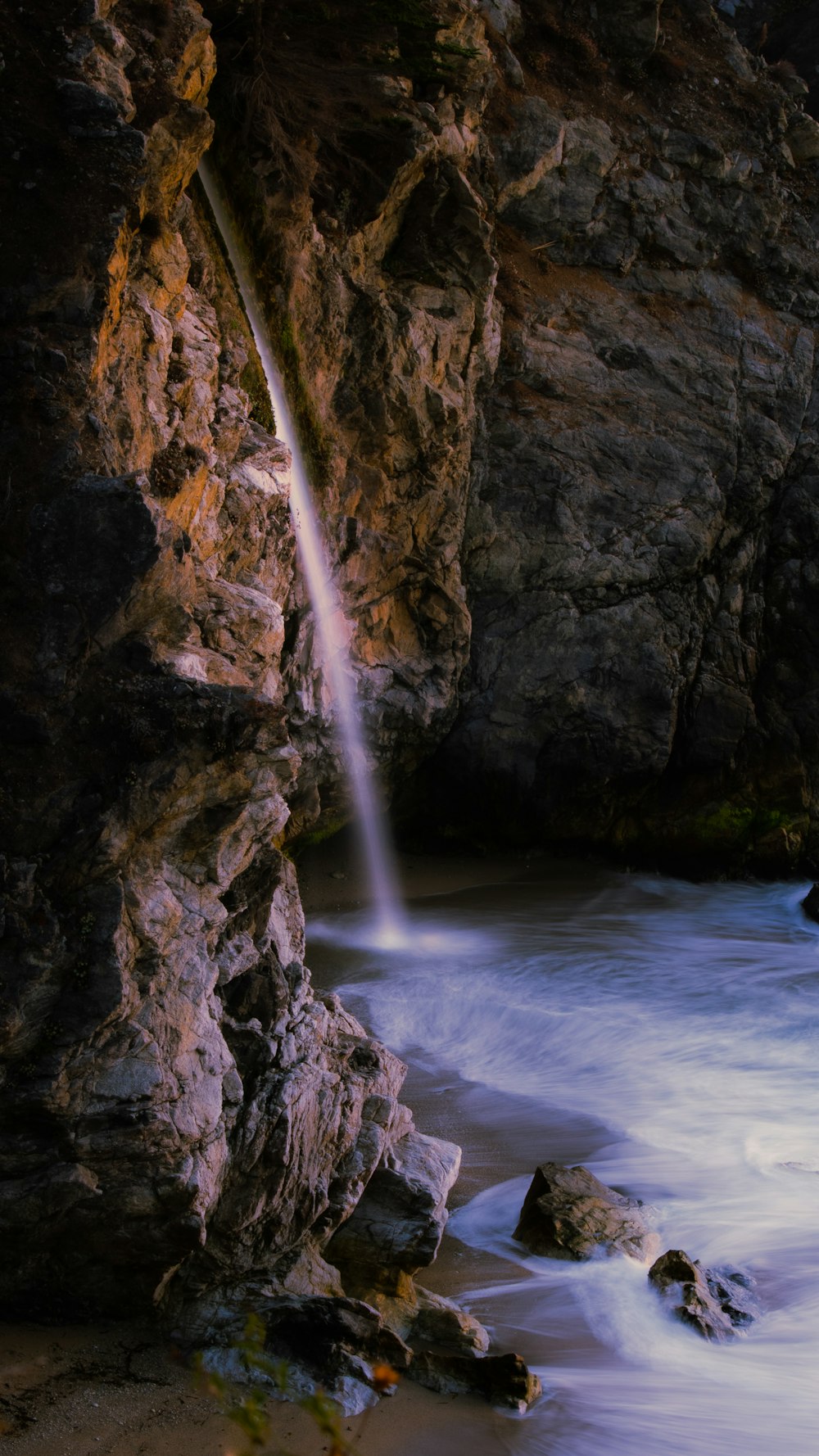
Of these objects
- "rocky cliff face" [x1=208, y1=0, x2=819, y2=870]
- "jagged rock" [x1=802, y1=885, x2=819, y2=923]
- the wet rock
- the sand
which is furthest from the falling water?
the wet rock

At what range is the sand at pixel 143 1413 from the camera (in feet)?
12.5

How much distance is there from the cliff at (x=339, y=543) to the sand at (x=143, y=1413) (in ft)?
0.67

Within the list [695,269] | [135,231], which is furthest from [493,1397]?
[695,269]

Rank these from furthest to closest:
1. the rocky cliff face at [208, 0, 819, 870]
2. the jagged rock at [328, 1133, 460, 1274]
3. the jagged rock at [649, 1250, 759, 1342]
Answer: the rocky cliff face at [208, 0, 819, 870]
the jagged rock at [328, 1133, 460, 1274]
the jagged rock at [649, 1250, 759, 1342]

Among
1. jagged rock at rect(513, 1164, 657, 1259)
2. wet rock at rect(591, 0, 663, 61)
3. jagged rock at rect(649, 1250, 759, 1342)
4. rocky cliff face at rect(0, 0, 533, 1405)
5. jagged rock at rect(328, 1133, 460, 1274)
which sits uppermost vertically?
wet rock at rect(591, 0, 663, 61)

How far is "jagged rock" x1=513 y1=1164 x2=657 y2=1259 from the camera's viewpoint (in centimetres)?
575

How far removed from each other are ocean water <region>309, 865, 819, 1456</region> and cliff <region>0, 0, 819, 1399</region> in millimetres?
531

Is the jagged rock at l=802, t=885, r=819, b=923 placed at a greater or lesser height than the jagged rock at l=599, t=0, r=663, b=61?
lesser

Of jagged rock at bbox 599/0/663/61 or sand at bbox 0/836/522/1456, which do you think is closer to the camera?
sand at bbox 0/836/522/1456

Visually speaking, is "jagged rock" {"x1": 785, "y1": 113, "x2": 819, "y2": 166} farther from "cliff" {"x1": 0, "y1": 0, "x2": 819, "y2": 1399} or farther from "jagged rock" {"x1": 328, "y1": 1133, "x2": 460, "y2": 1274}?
Result: "jagged rock" {"x1": 328, "y1": 1133, "x2": 460, "y2": 1274}

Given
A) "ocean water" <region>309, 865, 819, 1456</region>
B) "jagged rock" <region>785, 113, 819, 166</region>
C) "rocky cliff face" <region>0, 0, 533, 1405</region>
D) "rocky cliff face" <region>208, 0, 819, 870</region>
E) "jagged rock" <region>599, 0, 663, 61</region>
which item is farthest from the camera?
"jagged rock" <region>785, 113, 819, 166</region>

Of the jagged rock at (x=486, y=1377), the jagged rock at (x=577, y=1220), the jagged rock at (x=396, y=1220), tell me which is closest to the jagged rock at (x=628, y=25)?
the jagged rock at (x=577, y=1220)

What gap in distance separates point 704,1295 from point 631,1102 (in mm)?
2409

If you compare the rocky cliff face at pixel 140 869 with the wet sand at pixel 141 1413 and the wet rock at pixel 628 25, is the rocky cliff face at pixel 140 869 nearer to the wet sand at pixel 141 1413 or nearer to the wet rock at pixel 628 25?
the wet sand at pixel 141 1413
